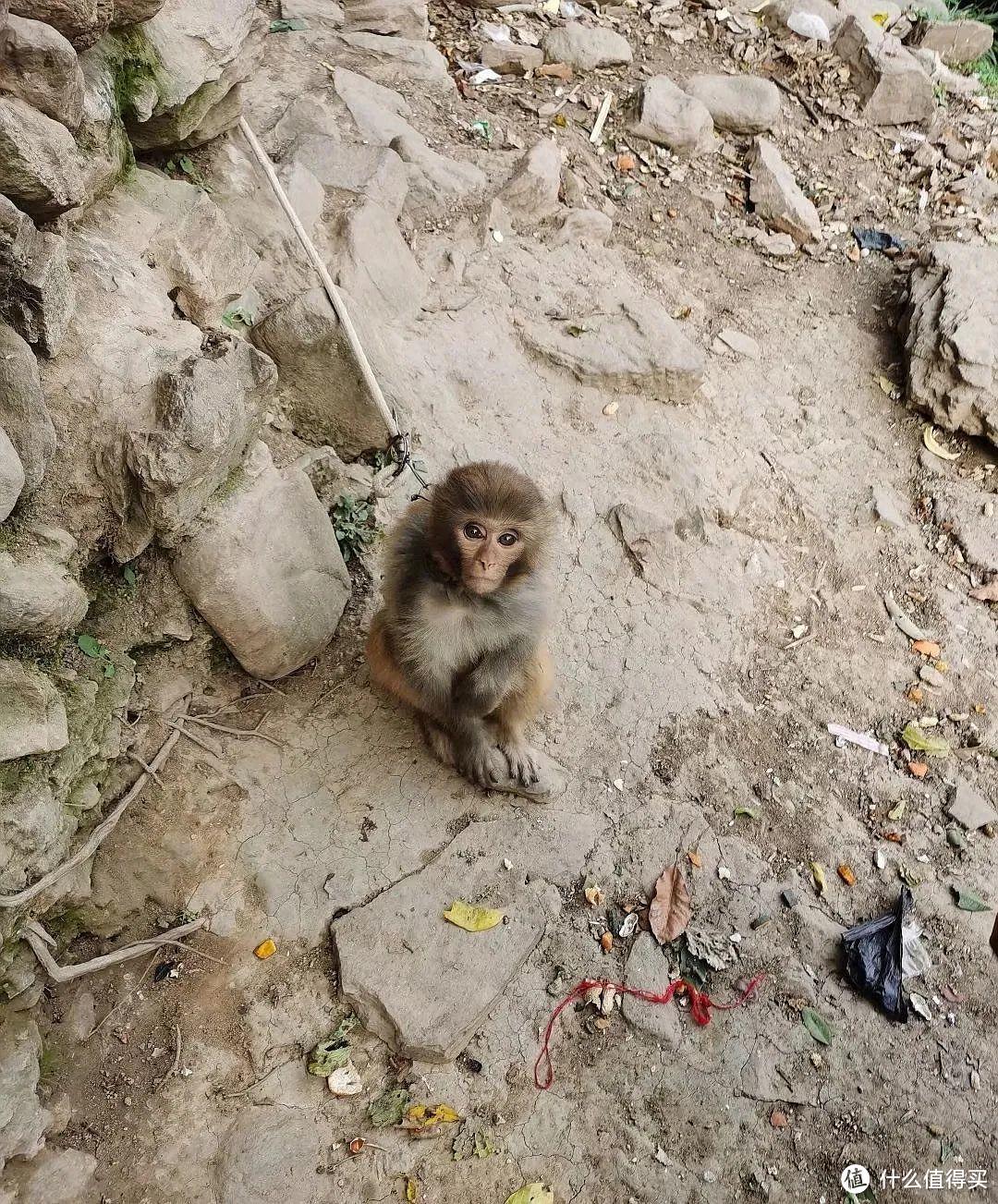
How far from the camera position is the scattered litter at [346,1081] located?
3.11 meters

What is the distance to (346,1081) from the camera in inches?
123

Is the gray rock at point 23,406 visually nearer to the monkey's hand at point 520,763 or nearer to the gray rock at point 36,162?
the gray rock at point 36,162

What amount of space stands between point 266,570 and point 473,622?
91 cm

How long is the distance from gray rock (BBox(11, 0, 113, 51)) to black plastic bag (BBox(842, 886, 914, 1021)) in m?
4.06

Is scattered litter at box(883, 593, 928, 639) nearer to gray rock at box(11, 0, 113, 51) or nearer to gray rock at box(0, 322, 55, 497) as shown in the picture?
gray rock at box(0, 322, 55, 497)

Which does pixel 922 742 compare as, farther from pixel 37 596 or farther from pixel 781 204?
pixel 781 204

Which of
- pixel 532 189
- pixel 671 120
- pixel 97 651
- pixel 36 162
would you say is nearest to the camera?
pixel 36 162

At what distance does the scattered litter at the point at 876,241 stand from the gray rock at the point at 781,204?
31cm

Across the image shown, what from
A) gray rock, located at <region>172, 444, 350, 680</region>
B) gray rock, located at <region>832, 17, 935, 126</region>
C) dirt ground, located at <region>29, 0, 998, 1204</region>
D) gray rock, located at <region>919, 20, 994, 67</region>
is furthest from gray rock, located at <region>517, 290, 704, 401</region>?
gray rock, located at <region>919, 20, 994, 67</region>

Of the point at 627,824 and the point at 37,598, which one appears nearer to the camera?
the point at 37,598

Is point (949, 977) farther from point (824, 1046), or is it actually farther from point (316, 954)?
point (316, 954)

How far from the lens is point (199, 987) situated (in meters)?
3.29

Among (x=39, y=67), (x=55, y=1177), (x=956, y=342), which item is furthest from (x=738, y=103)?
(x=55, y=1177)

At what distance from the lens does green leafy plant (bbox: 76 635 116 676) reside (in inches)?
127
